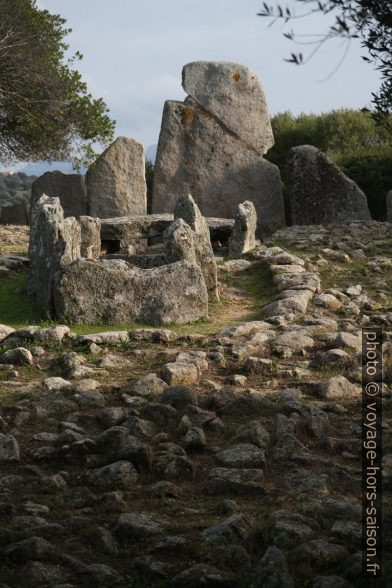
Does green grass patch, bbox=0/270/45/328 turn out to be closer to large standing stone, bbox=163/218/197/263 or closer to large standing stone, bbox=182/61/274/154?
large standing stone, bbox=163/218/197/263

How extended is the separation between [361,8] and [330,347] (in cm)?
644

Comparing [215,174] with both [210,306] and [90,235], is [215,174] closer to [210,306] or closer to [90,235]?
[90,235]

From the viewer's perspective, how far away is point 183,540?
6008 millimetres

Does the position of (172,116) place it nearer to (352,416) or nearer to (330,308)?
(330,308)

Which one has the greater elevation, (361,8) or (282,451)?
(361,8)

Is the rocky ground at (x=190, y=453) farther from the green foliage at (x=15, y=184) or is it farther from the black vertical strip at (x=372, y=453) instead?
the green foliage at (x=15, y=184)

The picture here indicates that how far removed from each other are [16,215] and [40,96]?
4.51 metres

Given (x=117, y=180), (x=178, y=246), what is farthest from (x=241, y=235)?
(x=117, y=180)

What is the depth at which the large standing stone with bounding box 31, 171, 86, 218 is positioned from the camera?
79.7ft

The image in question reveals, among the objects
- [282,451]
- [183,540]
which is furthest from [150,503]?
[282,451]

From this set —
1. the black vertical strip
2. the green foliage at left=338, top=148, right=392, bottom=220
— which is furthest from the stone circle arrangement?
the black vertical strip

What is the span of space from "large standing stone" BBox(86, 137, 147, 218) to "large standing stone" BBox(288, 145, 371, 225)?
4036mm

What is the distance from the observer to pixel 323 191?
2450 centimetres

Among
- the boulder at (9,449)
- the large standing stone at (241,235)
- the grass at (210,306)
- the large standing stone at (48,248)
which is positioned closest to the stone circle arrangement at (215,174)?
the large standing stone at (241,235)
